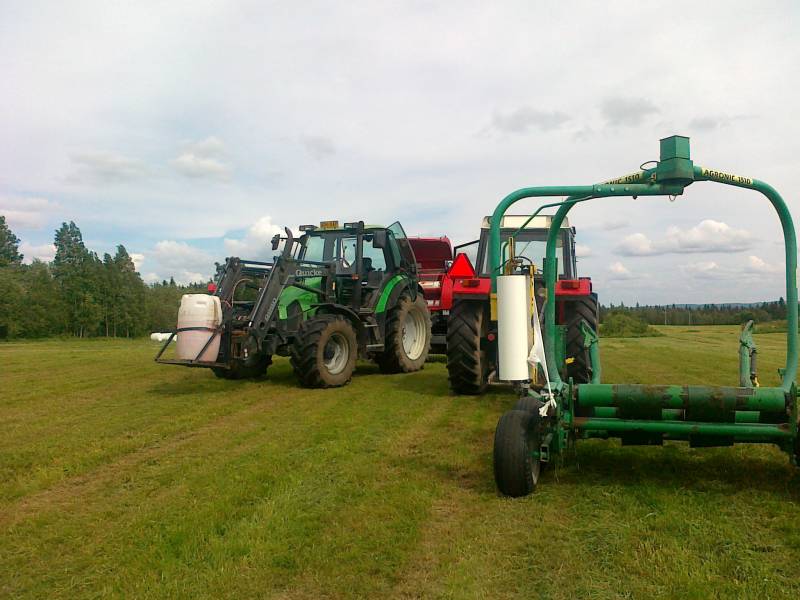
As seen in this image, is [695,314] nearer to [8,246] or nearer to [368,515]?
[368,515]

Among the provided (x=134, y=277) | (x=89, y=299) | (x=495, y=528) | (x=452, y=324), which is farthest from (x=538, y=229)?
(x=134, y=277)

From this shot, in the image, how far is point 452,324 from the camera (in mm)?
7895

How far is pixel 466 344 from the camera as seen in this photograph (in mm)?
7793

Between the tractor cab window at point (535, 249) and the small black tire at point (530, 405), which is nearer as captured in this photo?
the small black tire at point (530, 405)

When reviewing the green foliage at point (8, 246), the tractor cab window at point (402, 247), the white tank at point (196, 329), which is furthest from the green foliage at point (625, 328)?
the green foliage at point (8, 246)

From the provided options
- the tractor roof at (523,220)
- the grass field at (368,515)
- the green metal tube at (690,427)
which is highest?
the tractor roof at (523,220)

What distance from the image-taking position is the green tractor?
8539 mm

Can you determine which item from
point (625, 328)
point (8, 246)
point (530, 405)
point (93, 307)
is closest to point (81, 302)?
point (93, 307)

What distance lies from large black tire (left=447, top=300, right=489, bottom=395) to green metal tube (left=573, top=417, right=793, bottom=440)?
359cm

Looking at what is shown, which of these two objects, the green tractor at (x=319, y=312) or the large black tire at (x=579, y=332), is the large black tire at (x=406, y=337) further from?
the large black tire at (x=579, y=332)

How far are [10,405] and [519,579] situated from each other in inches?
296

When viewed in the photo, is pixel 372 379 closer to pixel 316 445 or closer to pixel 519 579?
pixel 316 445

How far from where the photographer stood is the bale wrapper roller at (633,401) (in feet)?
12.9

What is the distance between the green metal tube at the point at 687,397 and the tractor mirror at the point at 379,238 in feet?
21.5
